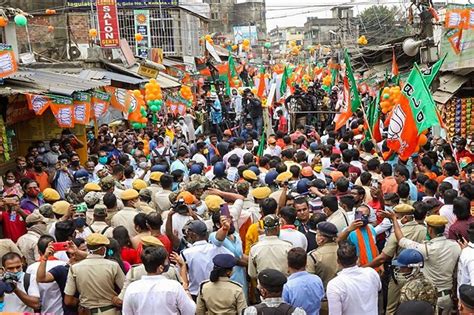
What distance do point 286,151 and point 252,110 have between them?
30.4 ft

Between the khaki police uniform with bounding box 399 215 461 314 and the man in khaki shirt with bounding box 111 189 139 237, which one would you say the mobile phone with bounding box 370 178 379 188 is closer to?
the khaki police uniform with bounding box 399 215 461 314

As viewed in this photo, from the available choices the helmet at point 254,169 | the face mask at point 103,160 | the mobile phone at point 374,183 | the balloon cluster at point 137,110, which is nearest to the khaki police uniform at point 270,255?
the mobile phone at point 374,183

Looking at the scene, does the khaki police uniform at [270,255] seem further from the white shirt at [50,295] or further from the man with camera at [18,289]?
the man with camera at [18,289]

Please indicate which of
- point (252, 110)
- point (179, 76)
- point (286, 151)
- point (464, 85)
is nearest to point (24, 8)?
point (179, 76)

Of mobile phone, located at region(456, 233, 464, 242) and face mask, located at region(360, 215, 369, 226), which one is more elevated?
face mask, located at region(360, 215, 369, 226)

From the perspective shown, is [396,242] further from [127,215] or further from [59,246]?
[59,246]

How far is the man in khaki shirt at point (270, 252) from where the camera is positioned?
625 centimetres

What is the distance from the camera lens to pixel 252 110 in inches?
794

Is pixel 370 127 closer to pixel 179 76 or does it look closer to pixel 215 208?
pixel 215 208

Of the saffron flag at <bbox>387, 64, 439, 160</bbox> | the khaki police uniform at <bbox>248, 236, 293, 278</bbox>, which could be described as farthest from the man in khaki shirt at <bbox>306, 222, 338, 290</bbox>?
the saffron flag at <bbox>387, 64, 439, 160</bbox>

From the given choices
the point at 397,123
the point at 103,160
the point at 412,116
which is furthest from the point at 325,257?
the point at 103,160

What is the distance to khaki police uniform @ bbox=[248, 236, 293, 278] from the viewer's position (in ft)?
20.5

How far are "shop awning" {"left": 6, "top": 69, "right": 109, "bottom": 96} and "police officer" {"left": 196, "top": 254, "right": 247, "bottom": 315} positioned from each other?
27.5 feet

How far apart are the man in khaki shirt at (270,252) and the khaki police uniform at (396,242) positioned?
1.04 metres
